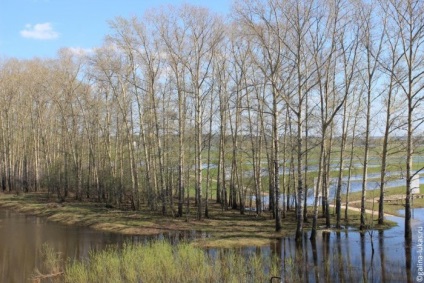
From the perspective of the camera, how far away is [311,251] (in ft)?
54.6

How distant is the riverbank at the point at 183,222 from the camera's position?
19.8 meters

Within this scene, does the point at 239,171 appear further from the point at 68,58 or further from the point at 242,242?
the point at 68,58

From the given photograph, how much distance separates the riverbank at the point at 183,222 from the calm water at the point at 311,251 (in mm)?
1124

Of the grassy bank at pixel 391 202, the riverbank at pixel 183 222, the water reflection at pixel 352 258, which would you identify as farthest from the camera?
the grassy bank at pixel 391 202

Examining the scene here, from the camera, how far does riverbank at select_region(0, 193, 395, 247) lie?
19770 millimetres

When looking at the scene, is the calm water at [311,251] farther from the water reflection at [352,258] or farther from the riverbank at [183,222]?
the riverbank at [183,222]

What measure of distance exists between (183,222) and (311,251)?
10512mm

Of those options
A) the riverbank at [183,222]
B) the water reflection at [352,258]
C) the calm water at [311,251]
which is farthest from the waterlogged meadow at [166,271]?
the riverbank at [183,222]

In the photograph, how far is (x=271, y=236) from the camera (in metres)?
19.9

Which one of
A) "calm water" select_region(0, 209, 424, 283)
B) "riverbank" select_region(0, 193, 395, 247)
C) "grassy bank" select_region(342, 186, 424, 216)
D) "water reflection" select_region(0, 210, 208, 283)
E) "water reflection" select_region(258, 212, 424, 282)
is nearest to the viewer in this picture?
"water reflection" select_region(258, 212, 424, 282)

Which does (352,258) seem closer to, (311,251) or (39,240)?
(311,251)

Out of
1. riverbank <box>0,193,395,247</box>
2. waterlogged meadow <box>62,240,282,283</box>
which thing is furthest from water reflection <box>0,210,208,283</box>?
waterlogged meadow <box>62,240,282,283</box>

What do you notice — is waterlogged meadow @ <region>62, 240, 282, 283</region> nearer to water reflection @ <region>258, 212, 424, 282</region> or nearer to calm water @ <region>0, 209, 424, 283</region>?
water reflection @ <region>258, 212, 424, 282</region>

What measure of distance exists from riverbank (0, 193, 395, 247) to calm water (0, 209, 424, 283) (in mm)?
1124
